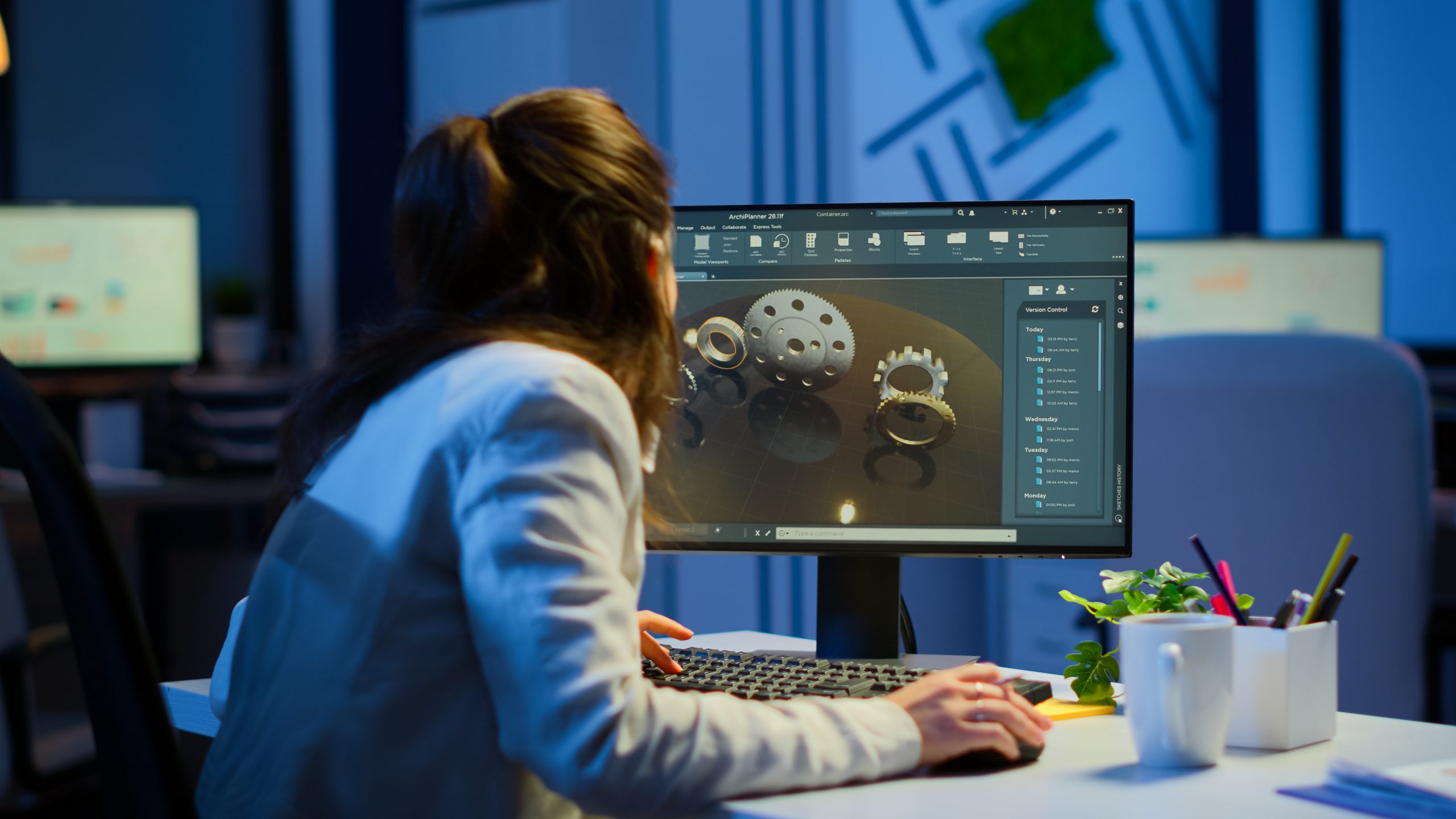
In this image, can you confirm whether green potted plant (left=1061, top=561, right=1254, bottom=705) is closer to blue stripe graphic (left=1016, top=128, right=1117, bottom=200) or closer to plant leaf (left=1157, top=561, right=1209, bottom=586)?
plant leaf (left=1157, top=561, right=1209, bottom=586)

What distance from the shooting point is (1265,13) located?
13.1ft

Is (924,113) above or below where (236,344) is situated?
above

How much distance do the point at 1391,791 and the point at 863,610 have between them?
1.71ft

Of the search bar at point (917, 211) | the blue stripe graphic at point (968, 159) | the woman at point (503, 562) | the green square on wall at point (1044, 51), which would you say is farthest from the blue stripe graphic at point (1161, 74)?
the woman at point (503, 562)

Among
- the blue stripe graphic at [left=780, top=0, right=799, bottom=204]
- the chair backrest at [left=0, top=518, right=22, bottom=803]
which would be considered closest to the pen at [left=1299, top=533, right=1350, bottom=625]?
the blue stripe graphic at [left=780, top=0, right=799, bottom=204]

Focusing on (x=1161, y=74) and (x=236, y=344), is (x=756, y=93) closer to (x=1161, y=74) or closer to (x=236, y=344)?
(x=1161, y=74)

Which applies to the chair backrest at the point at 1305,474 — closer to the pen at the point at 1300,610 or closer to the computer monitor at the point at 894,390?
the computer monitor at the point at 894,390

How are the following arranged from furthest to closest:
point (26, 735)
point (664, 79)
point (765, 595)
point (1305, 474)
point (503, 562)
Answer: point (664, 79)
point (765, 595)
point (26, 735)
point (1305, 474)
point (503, 562)

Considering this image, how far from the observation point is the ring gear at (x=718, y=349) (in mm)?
1282

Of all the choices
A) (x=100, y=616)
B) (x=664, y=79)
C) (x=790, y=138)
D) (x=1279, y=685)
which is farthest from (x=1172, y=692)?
(x=664, y=79)

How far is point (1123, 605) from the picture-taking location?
1.10 metres

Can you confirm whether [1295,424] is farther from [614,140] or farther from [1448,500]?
[614,140]

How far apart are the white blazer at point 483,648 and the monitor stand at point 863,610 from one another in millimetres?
356

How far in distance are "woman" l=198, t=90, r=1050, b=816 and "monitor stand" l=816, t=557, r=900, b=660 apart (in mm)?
278
